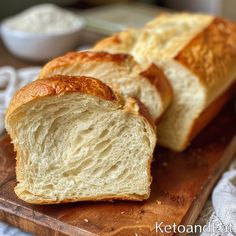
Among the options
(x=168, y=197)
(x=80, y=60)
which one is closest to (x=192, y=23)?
(x=80, y=60)

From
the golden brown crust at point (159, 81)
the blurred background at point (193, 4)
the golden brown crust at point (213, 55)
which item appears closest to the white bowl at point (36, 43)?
the golden brown crust at point (213, 55)

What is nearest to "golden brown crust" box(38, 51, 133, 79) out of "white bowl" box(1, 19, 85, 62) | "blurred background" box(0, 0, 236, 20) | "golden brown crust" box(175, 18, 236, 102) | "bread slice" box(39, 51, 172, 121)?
"bread slice" box(39, 51, 172, 121)

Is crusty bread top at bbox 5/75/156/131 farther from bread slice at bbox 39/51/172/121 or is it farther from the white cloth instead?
the white cloth

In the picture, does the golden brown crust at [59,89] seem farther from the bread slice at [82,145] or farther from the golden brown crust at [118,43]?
the golden brown crust at [118,43]

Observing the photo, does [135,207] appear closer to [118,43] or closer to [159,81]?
[159,81]

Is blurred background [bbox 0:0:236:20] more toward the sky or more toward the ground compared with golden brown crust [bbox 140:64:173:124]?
more toward the ground

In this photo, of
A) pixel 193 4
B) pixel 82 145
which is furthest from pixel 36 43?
pixel 193 4
